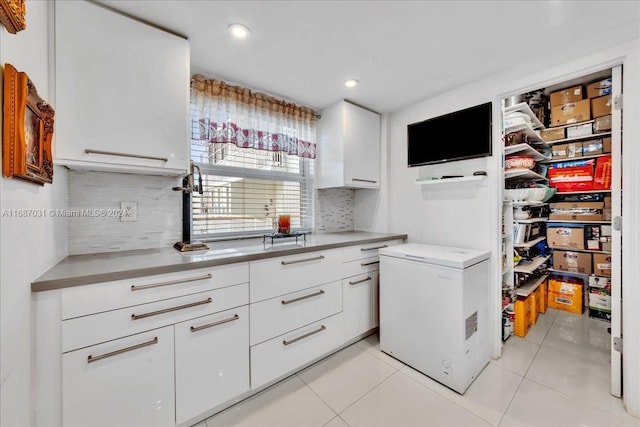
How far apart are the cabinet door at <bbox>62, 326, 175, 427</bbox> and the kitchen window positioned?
945 mm

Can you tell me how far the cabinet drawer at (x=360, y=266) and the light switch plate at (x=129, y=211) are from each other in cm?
153

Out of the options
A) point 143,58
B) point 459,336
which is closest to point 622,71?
point 459,336

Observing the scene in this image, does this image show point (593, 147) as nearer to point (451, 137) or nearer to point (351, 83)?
point (451, 137)

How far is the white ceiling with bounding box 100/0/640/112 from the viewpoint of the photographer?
1.33m

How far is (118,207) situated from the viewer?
1.66m

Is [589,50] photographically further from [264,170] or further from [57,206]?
[57,206]

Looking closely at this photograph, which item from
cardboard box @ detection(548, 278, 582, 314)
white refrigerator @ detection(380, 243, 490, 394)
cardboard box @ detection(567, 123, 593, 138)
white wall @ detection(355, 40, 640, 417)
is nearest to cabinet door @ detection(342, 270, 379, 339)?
white refrigerator @ detection(380, 243, 490, 394)

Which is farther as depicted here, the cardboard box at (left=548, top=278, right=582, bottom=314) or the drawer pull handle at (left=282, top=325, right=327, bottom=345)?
the cardboard box at (left=548, top=278, right=582, bottom=314)

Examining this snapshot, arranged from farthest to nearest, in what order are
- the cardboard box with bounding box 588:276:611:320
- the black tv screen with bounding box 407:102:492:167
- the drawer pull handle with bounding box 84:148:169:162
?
the cardboard box with bounding box 588:276:611:320 → the black tv screen with bounding box 407:102:492:167 → the drawer pull handle with bounding box 84:148:169:162

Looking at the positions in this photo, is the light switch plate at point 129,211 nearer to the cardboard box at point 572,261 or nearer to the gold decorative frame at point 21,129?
the gold decorative frame at point 21,129

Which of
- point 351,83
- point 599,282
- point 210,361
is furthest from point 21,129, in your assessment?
point 599,282

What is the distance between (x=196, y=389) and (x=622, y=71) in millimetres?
3093

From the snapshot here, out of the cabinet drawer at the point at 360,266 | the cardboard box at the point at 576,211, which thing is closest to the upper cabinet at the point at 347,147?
the cabinet drawer at the point at 360,266

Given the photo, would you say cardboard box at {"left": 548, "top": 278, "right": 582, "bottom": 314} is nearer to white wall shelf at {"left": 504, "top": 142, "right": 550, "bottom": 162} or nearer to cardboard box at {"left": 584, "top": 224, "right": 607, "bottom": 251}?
cardboard box at {"left": 584, "top": 224, "right": 607, "bottom": 251}
